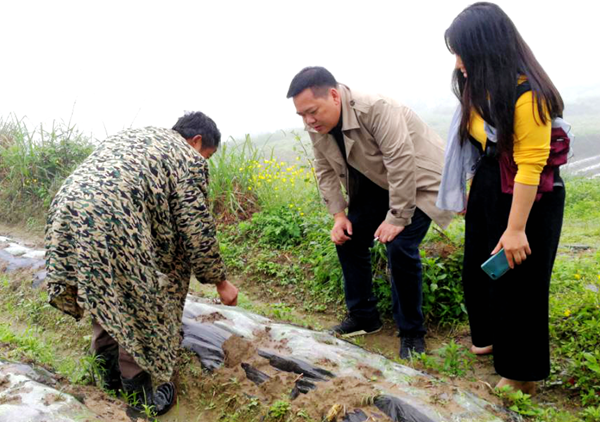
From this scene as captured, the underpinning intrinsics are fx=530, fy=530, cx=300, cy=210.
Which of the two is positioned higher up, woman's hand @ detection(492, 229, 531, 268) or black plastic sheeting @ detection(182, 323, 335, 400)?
woman's hand @ detection(492, 229, 531, 268)

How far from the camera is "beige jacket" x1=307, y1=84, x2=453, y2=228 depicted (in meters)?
2.84

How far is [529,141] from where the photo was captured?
2.05 meters

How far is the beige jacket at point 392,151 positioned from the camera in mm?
2838

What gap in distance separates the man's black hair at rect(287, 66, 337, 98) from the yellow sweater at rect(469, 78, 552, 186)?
104 cm

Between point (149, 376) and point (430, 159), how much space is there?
1.91 m

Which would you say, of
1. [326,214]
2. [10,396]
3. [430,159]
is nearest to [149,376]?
[10,396]

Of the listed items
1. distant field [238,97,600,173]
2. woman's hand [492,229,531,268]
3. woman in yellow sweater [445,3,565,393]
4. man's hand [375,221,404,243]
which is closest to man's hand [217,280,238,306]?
man's hand [375,221,404,243]

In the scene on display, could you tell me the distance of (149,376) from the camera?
270 centimetres

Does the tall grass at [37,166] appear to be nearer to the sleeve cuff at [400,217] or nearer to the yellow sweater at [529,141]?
the sleeve cuff at [400,217]

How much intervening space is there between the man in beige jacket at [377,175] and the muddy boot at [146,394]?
129 centimetres

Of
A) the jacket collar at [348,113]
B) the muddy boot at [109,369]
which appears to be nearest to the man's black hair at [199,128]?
the jacket collar at [348,113]

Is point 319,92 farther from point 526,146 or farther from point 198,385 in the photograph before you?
point 198,385

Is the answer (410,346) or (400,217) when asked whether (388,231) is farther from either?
(410,346)

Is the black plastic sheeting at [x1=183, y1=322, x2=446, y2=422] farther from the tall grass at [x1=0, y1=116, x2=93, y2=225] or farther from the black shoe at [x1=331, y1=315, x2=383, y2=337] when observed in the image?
the tall grass at [x1=0, y1=116, x2=93, y2=225]
